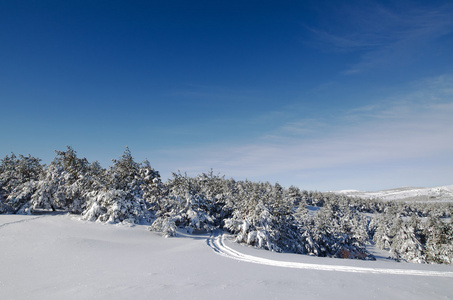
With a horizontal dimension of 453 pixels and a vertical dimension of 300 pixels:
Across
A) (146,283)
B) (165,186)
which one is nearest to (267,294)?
(146,283)

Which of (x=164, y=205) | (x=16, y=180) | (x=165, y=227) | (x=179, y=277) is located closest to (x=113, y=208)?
(x=164, y=205)

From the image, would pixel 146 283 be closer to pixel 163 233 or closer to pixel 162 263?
pixel 162 263

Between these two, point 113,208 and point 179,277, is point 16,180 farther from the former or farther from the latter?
point 179,277

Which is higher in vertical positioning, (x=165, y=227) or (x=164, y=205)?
(x=164, y=205)

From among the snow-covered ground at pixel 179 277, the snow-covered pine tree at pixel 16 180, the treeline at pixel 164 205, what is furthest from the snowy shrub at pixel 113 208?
the snow-covered pine tree at pixel 16 180

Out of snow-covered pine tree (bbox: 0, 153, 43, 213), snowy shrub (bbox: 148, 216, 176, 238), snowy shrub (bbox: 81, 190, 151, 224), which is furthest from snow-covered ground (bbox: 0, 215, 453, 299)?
snow-covered pine tree (bbox: 0, 153, 43, 213)

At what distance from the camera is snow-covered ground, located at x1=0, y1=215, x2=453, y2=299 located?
7.61 m

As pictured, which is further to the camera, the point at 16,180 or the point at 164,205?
the point at 16,180

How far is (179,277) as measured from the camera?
30.3ft

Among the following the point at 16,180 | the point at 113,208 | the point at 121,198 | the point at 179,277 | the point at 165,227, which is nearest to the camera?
the point at 179,277

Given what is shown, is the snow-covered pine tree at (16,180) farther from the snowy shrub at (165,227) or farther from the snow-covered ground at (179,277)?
the snowy shrub at (165,227)

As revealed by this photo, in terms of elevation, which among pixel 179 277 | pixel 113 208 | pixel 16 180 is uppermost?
pixel 16 180

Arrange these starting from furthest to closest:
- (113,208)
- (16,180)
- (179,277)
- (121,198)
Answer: (16,180), (121,198), (113,208), (179,277)

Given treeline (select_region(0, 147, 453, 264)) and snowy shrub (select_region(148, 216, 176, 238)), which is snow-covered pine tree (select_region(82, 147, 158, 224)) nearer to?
treeline (select_region(0, 147, 453, 264))
